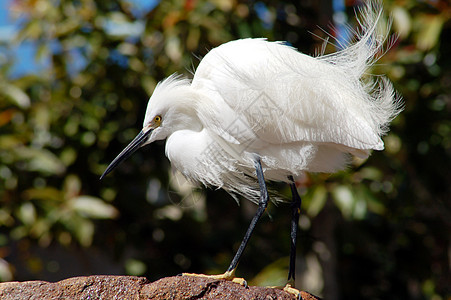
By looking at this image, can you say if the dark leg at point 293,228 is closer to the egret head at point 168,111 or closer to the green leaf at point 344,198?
the egret head at point 168,111


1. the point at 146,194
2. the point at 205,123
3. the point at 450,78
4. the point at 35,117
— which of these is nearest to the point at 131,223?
the point at 146,194

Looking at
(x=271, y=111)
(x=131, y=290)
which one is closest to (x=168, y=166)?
(x=271, y=111)

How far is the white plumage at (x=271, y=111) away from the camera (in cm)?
183

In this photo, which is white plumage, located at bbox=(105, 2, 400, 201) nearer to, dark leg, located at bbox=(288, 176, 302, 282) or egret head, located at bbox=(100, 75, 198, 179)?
egret head, located at bbox=(100, 75, 198, 179)

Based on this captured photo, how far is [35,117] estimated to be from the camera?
10.1ft

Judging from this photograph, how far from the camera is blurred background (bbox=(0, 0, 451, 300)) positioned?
2904 millimetres

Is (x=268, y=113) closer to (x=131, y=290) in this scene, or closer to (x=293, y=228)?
(x=293, y=228)

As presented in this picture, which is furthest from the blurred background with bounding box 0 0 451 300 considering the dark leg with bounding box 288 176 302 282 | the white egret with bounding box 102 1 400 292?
the white egret with bounding box 102 1 400 292

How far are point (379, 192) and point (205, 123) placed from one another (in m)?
1.51

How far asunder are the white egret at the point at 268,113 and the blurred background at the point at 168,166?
0.83m

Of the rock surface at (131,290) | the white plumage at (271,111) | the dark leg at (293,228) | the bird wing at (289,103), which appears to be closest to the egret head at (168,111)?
the white plumage at (271,111)

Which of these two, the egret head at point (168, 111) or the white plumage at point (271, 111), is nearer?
the white plumage at point (271, 111)

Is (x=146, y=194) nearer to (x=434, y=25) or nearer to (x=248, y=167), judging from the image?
(x=248, y=167)

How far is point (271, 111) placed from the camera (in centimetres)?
184
